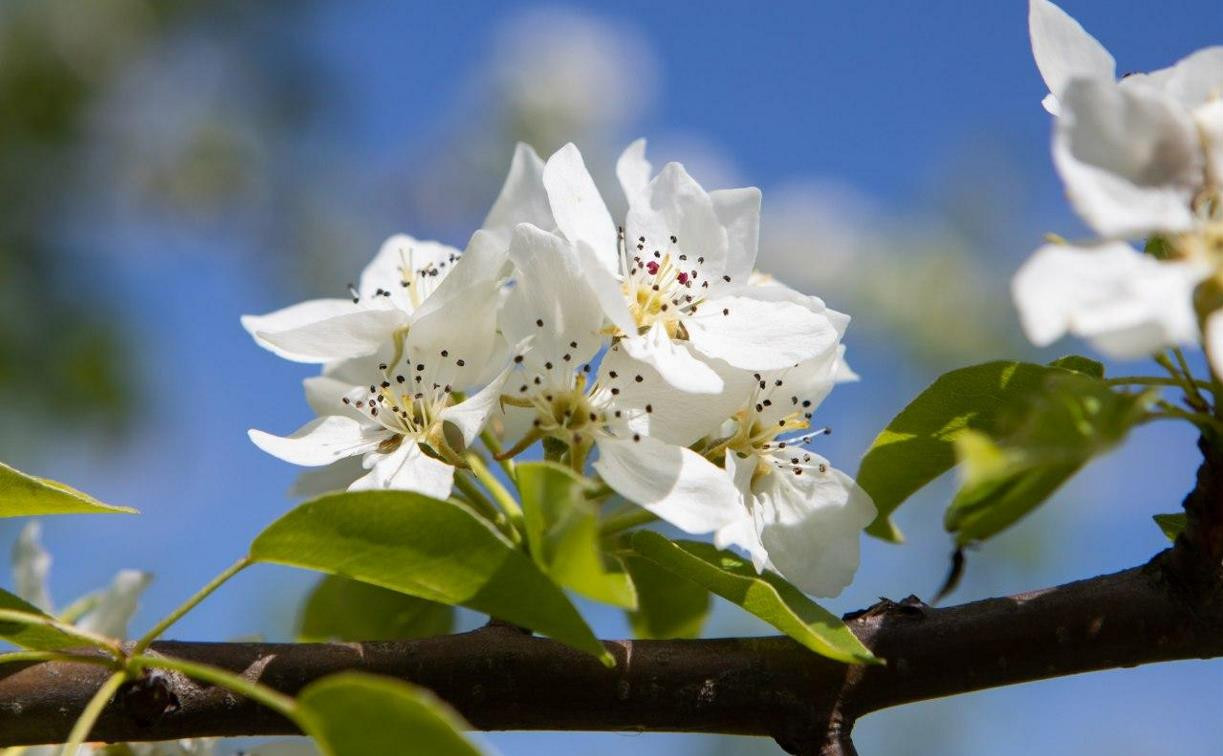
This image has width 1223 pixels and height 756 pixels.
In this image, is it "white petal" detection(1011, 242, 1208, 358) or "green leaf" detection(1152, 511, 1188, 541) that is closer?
"white petal" detection(1011, 242, 1208, 358)

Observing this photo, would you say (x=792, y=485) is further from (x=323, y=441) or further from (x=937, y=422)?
(x=323, y=441)

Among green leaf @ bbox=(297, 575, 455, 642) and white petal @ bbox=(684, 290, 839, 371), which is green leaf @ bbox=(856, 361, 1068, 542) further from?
green leaf @ bbox=(297, 575, 455, 642)

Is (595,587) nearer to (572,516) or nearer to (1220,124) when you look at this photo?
(572,516)

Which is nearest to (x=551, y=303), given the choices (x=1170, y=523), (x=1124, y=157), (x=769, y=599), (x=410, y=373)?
(x=410, y=373)

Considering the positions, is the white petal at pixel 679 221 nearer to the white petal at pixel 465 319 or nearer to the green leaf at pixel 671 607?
the white petal at pixel 465 319

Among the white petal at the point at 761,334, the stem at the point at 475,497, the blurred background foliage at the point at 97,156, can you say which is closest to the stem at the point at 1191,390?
the white petal at the point at 761,334

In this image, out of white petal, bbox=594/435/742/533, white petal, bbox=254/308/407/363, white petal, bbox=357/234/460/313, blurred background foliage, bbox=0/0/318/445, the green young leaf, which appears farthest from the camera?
blurred background foliage, bbox=0/0/318/445

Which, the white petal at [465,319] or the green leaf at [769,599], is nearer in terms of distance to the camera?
the green leaf at [769,599]

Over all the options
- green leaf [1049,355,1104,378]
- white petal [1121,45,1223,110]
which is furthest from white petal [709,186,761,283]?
white petal [1121,45,1223,110]
